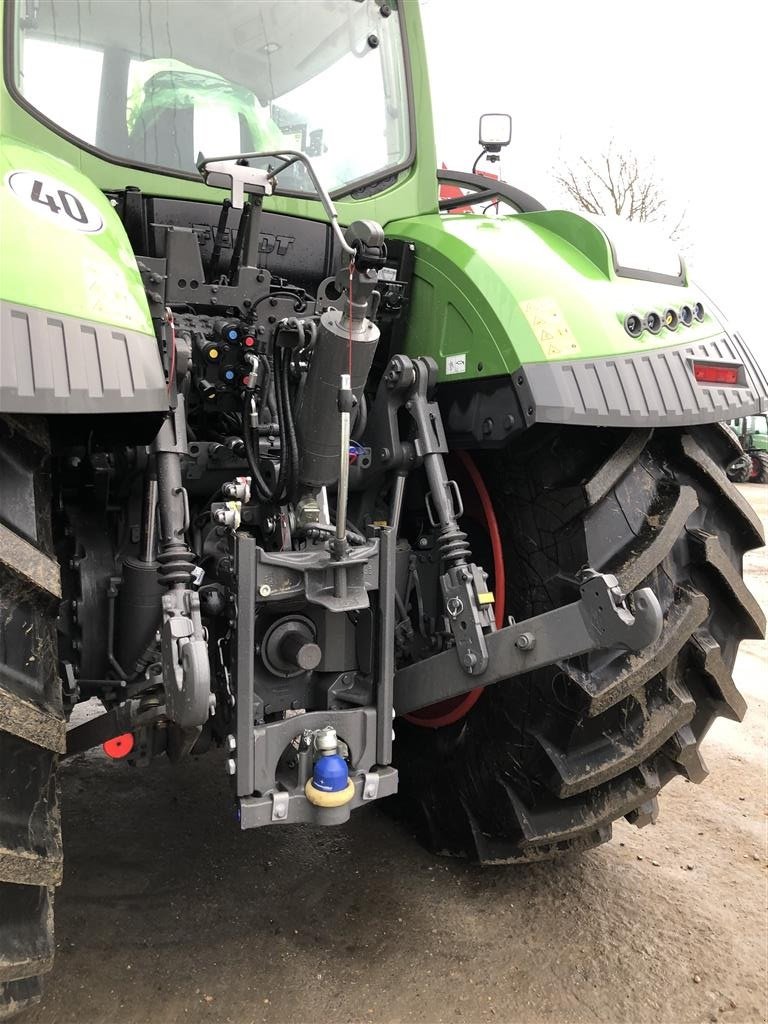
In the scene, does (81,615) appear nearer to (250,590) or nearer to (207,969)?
(250,590)

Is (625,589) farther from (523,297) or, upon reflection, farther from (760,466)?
(760,466)

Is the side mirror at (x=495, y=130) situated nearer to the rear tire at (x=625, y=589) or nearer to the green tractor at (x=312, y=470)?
the green tractor at (x=312, y=470)

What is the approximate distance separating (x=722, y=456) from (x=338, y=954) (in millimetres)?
1636

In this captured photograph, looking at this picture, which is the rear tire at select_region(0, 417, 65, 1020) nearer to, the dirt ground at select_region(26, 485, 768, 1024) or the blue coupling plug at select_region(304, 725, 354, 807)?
the blue coupling plug at select_region(304, 725, 354, 807)

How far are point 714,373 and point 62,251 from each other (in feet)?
4.84

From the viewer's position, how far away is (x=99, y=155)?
2311 millimetres

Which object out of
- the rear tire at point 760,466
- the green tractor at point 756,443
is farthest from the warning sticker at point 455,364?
the rear tire at point 760,466

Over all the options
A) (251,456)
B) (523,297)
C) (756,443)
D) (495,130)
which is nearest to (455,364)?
(523,297)

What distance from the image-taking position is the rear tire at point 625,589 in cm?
205

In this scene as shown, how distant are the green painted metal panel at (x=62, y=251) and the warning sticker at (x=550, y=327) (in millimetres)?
830

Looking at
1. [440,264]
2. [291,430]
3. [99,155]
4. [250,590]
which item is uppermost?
[99,155]

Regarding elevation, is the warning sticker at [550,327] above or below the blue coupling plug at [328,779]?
above

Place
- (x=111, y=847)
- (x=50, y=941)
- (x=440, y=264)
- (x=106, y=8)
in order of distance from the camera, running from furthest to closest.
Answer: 1. (x=111, y=847)
2. (x=106, y=8)
3. (x=440, y=264)
4. (x=50, y=941)

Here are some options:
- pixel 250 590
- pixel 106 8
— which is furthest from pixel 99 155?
pixel 250 590
